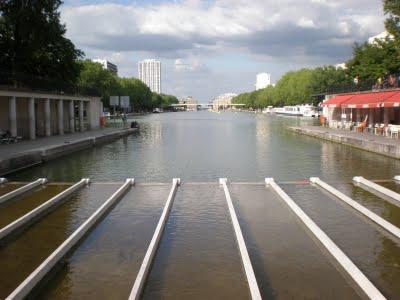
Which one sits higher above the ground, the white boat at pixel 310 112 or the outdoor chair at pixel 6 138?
the white boat at pixel 310 112

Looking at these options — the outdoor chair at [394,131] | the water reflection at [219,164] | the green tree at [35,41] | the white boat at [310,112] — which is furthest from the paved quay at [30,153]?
the white boat at [310,112]

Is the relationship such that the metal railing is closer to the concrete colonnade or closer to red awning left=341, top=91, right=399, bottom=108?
red awning left=341, top=91, right=399, bottom=108

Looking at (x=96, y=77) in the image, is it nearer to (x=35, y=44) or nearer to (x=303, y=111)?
(x=303, y=111)

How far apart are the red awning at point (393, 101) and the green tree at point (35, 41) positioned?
25562mm

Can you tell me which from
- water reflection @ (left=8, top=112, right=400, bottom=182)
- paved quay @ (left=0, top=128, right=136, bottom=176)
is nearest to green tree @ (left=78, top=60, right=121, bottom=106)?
paved quay @ (left=0, top=128, right=136, bottom=176)

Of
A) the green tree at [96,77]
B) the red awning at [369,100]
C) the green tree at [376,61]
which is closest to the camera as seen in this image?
the red awning at [369,100]

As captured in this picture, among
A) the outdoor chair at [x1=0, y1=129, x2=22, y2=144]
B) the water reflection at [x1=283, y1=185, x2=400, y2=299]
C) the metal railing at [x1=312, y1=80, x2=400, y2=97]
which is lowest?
the water reflection at [x1=283, y1=185, x2=400, y2=299]

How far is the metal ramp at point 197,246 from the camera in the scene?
297 inches

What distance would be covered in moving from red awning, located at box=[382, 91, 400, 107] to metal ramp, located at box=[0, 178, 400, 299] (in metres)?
17.5

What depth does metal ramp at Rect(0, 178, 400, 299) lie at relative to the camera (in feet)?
24.8

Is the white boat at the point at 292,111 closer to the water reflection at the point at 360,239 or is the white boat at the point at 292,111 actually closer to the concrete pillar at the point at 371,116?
the concrete pillar at the point at 371,116

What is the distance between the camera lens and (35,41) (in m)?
36.8

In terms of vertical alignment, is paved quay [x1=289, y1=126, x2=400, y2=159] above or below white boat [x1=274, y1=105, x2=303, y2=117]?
below

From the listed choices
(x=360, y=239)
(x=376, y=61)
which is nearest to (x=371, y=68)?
(x=376, y=61)
